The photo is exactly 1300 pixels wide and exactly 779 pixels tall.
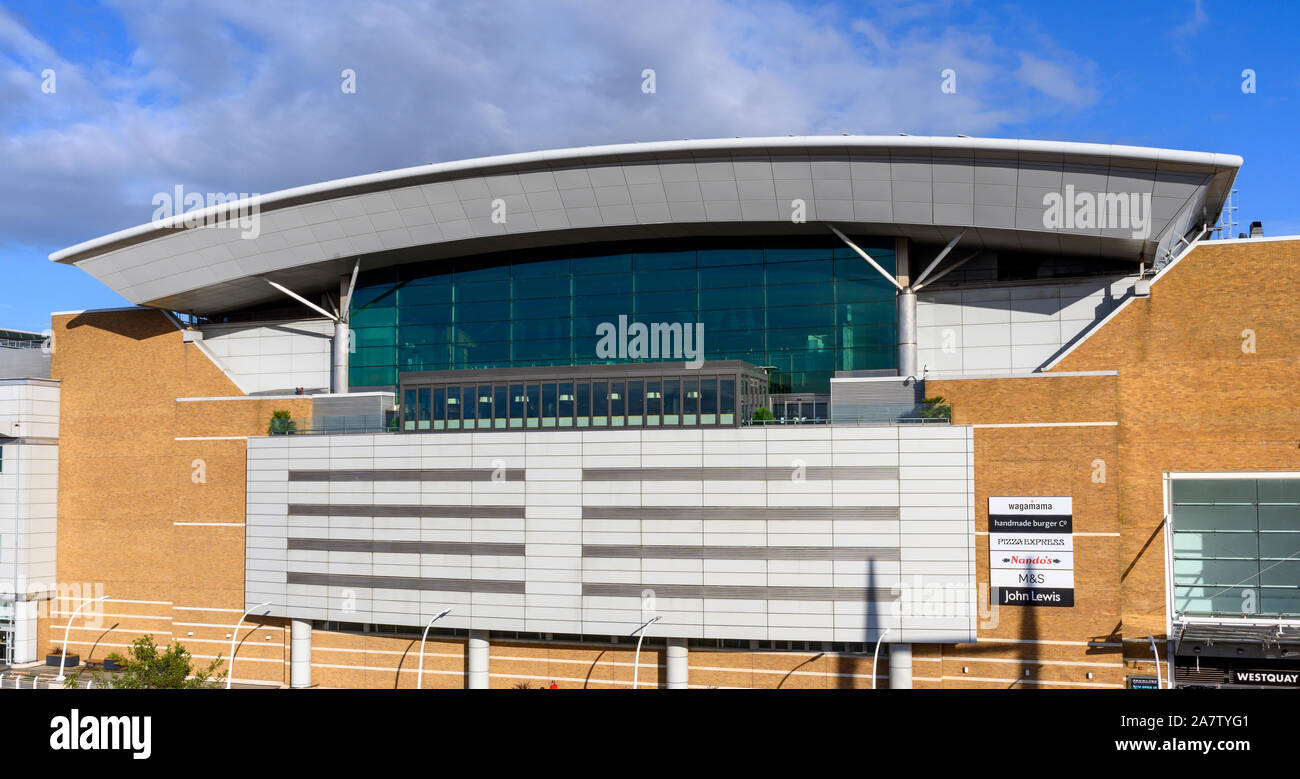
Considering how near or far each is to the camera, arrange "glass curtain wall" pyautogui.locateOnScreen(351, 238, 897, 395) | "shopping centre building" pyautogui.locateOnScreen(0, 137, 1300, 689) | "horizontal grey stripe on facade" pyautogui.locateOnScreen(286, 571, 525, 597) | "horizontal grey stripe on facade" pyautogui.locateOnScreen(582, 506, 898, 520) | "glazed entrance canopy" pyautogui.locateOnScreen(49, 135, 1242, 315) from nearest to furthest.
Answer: "shopping centre building" pyautogui.locateOnScreen(0, 137, 1300, 689) < "horizontal grey stripe on facade" pyautogui.locateOnScreen(582, 506, 898, 520) < "glazed entrance canopy" pyautogui.locateOnScreen(49, 135, 1242, 315) < "horizontal grey stripe on facade" pyautogui.locateOnScreen(286, 571, 525, 597) < "glass curtain wall" pyautogui.locateOnScreen(351, 238, 897, 395)

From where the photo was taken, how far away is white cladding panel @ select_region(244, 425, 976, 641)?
38.8m

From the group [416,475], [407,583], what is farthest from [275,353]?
[407,583]

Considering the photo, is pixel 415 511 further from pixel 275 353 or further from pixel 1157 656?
pixel 1157 656

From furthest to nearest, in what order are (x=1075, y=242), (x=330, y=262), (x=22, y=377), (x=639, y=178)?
(x=22, y=377)
(x=330, y=262)
(x=639, y=178)
(x=1075, y=242)

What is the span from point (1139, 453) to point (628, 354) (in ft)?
74.8

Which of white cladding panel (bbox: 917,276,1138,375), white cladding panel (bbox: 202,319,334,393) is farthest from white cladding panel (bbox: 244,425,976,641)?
white cladding panel (bbox: 202,319,334,393)

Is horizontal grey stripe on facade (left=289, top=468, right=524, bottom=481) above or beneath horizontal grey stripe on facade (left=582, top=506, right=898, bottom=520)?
above

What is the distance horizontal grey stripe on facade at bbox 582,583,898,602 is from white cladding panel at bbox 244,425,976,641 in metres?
0.06

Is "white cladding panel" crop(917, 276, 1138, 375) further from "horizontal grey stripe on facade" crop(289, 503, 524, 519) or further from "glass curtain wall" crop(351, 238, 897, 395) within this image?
"horizontal grey stripe on facade" crop(289, 503, 524, 519)

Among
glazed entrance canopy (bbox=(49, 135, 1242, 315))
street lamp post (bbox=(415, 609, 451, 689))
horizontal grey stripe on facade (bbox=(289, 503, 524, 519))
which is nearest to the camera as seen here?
glazed entrance canopy (bbox=(49, 135, 1242, 315))

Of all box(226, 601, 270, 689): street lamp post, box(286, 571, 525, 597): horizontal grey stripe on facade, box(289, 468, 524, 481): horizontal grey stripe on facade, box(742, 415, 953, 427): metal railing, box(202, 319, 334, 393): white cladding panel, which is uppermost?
box(202, 319, 334, 393): white cladding panel
